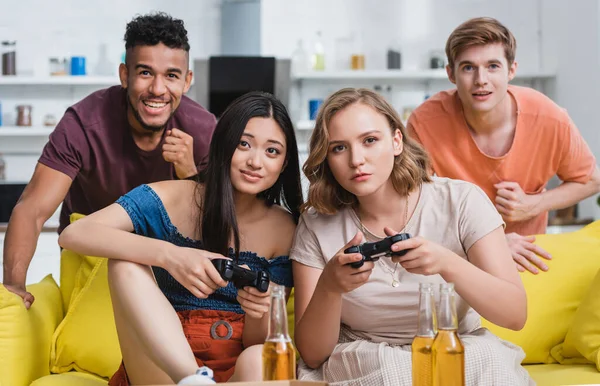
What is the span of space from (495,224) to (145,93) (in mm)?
1235

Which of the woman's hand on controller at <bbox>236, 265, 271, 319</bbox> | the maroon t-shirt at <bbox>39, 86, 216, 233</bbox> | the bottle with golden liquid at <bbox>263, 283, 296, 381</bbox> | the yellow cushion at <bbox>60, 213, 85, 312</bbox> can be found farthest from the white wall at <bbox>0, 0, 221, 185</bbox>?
the bottle with golden liquid at <bbox>263, 283, 296, 381</bbox>

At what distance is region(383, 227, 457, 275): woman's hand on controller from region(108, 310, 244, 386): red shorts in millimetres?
571

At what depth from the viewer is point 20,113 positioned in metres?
4.91

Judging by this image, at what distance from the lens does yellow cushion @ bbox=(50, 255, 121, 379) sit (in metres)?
2.17

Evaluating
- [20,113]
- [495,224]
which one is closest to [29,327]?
[495,224]

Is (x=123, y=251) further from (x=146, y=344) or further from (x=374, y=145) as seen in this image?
(x=374, y=145)

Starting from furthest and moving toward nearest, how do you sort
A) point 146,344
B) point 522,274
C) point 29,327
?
1. point 522,274
2. point 29,327
3. point 146,344

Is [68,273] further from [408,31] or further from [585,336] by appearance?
[408,31]

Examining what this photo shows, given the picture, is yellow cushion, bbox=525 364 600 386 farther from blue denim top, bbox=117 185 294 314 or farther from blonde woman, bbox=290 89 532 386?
blue denim top, bbox=117 185 294 314

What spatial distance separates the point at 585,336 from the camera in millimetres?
2076

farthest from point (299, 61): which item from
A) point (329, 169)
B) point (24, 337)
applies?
point (24, 337)

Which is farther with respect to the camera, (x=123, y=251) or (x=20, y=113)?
(x=20, y=113)

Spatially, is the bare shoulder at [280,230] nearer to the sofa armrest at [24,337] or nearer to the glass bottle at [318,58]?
the sofa armrest at [24,337]

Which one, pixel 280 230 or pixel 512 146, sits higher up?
pixel 512 146
